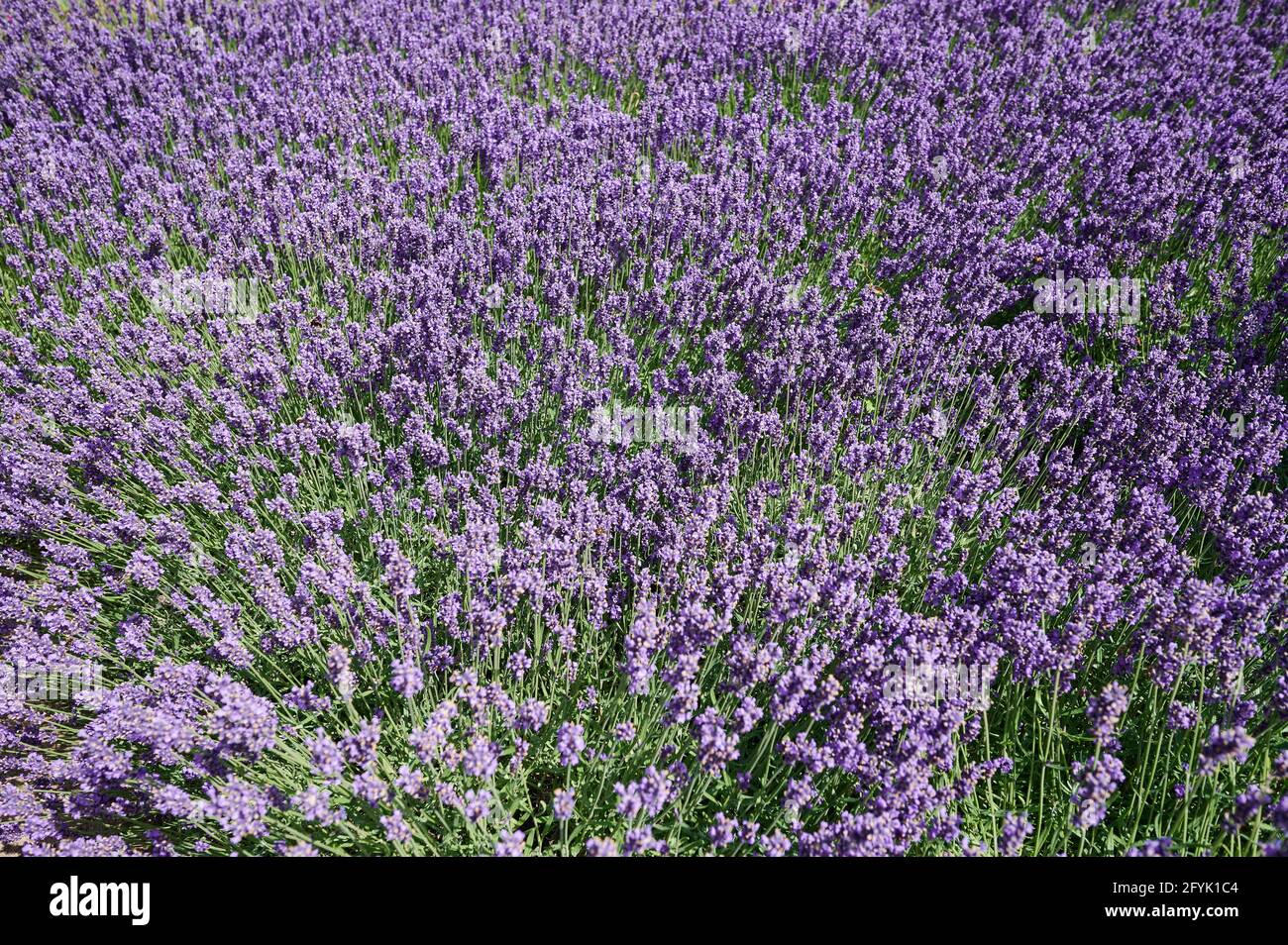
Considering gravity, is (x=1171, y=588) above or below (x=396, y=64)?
below

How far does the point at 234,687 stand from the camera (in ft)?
6.30

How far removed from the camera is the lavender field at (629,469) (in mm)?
2178

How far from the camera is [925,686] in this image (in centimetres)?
216

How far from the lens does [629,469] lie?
3.04 metres

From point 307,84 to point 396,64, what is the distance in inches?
34.1

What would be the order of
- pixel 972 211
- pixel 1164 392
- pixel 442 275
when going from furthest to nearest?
pixel 972 211 → pixel 442 275 → pixel 1164 392

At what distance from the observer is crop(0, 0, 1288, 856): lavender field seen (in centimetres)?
218
